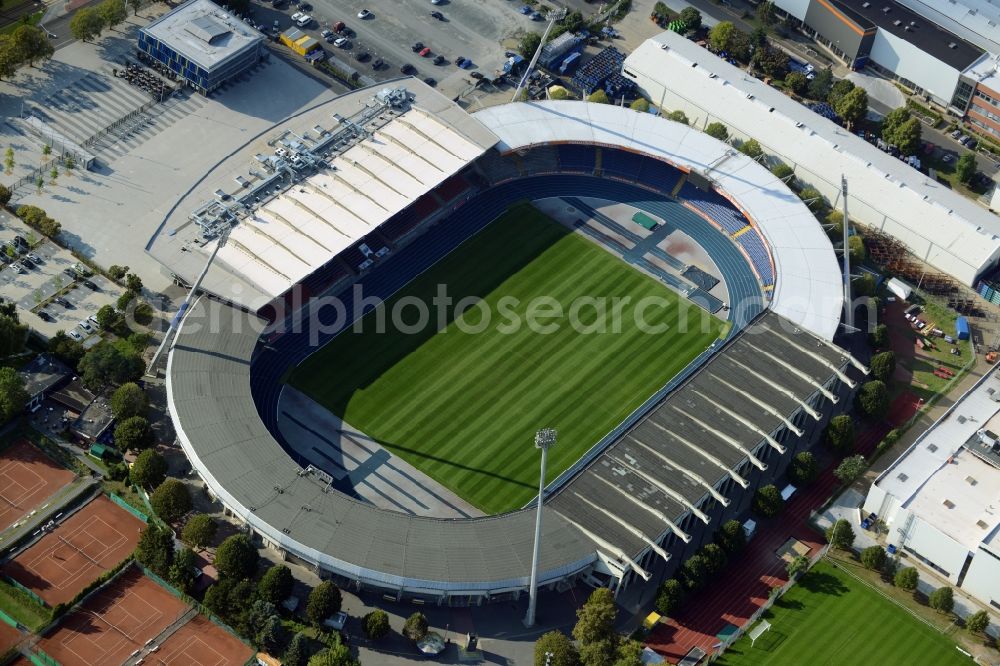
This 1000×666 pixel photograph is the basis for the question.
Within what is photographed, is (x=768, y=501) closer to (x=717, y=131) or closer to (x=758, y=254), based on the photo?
(x=758, y=254)

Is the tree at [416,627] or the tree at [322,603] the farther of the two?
the tree at [416,627]

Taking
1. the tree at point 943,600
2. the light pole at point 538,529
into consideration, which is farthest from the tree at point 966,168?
the light pole at point 538,529

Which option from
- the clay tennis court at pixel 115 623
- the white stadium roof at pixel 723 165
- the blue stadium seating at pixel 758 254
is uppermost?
the white stadium roof at pixel 723 165

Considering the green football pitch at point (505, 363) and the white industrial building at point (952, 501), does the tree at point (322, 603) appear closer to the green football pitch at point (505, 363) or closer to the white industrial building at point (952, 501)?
the green football pitch at point (505, 363)

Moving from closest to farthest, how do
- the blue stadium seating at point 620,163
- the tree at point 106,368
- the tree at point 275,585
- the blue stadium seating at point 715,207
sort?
1. the tree at point 275,585
2. the tree at point 106,368
3. the blue stadium seating at point 715,207
4. the blue stadium seating at point 620,163

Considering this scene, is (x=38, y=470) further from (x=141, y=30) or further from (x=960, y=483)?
(x=960, y=483)
